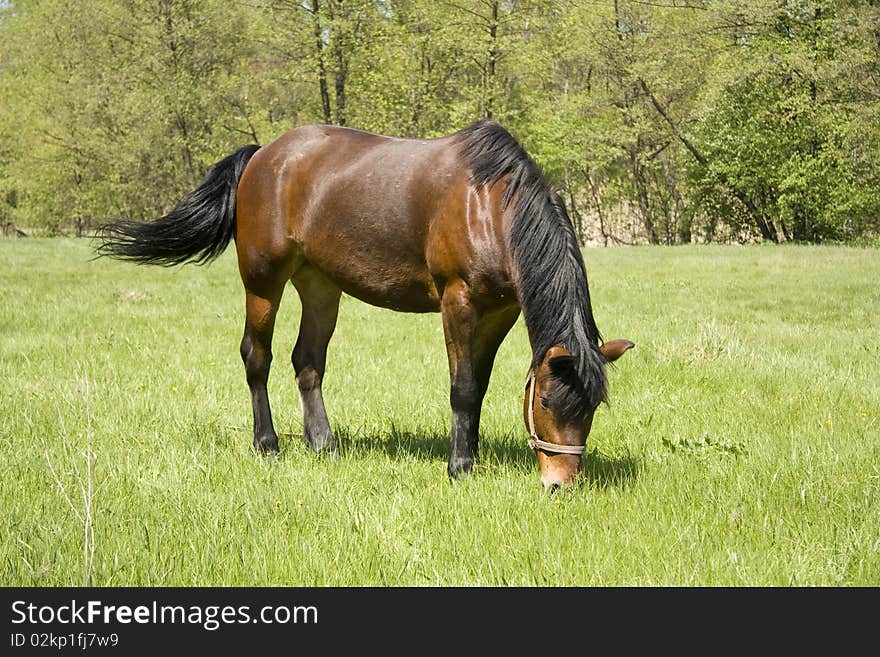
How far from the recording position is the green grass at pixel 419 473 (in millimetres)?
3338

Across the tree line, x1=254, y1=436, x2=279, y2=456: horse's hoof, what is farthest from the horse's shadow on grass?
the tree line

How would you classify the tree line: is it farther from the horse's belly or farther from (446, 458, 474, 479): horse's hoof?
(446, 458, 474, 479): horse's hoof

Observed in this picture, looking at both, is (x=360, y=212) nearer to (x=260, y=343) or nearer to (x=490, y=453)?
(x=260, y=343)

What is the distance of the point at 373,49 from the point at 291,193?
2644 centimetres

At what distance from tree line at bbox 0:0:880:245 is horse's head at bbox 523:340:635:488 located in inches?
873

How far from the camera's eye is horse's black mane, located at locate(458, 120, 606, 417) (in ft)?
13.0

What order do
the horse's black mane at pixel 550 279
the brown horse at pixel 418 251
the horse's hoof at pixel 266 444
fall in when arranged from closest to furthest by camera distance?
the horse's black mane at pixel 550 279 < the brown horse at pixel 418 251 < the horse's hoof at pixel 266 444

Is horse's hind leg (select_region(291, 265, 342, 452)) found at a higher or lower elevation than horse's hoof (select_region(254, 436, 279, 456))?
higher

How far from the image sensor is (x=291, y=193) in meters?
5.36

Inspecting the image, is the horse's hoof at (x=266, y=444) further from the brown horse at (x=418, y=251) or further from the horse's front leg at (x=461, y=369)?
the horse's front leg at (x=461, y=369)

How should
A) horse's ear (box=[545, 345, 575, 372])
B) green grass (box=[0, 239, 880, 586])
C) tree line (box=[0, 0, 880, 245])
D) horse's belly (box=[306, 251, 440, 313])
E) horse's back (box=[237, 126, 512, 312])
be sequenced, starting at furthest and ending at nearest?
tree line (box=[0, 0, 880, 245])
horse's belly (box=[306, 251, 440, 313])
horse's back (box=[237, 126, 512, 312])
horse's ear (box=[545, 345, 575, 372])
green grass (box=[0, 239, 880, 586])

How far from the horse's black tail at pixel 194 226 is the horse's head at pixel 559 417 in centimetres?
286

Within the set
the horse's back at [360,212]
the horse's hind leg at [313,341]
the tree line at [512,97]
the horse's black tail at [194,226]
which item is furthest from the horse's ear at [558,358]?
the tree line at [512,97]

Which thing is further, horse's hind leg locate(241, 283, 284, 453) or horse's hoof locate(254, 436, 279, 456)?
horse's hind leg locate(241, 283, 284, 453)
